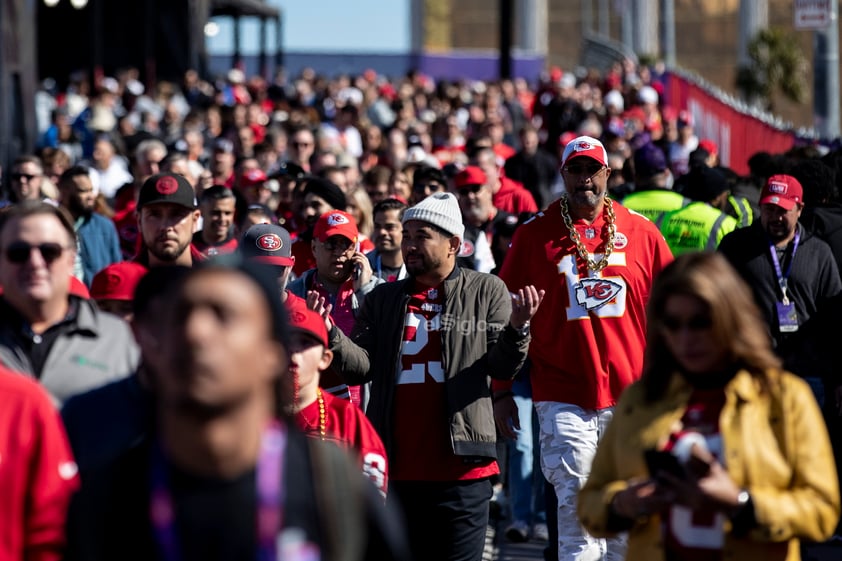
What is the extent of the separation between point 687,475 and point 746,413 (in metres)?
0.32

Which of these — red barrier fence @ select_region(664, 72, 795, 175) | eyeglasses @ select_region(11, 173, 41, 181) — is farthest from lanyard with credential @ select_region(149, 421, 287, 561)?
red barrier fence @ select_region(664, 72, 795, 175)

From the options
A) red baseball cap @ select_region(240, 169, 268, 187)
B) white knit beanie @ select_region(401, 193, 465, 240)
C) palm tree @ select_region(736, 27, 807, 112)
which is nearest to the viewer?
white knit beanie @ select_region(401, 193, 465, 240)

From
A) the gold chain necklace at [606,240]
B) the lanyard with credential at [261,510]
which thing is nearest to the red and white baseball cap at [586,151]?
the gold chain necklace at [606,240]

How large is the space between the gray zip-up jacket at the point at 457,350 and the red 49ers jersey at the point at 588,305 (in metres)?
0.50

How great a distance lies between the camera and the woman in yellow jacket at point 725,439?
4020mm

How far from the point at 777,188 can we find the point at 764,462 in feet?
15.4

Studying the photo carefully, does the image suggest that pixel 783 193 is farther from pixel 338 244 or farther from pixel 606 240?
pixel 338 244

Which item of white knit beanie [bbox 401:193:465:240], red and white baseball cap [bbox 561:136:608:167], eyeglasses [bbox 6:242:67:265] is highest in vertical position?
red and white baseball cap [bbox 561:136:608:167]

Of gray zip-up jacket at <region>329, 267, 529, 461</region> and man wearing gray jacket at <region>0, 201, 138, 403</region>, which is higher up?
man wearing gray jacket at <region>0, 201, 138, 403</region>

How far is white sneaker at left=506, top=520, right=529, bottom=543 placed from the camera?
31.6ft

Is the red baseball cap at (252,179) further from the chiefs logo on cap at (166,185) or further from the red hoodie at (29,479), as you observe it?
the red hoodie at (29,479)

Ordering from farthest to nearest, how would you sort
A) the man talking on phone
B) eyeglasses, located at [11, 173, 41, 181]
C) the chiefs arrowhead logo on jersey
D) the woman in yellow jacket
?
eyeglasses, located at [11, 173, 41, 181] < the man talking on phone < the chiefs arrowhead logo on jersey < the woman in yellow jacket

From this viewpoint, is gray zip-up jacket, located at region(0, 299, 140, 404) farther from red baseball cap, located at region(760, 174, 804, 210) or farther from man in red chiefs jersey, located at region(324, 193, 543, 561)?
red baseball cap, located at region(760, 174, 804, 210)

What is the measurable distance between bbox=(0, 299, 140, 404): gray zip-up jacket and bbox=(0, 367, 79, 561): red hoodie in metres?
0.75
